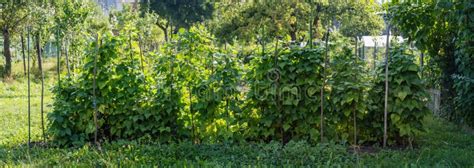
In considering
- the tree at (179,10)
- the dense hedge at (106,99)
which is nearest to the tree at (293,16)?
the tree at (179,10)

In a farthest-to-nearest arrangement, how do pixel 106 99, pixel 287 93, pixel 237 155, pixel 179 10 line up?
pixel 179 10
pixel 106 99
pixel 287 93
pixel 237 155

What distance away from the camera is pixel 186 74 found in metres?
5.29

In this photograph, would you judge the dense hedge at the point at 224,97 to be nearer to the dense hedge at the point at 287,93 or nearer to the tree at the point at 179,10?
the dense hedge at the point at 287,93

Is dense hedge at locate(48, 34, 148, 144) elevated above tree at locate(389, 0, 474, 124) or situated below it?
below

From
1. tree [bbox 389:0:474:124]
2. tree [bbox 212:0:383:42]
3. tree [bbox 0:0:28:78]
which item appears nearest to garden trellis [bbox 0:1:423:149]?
tree [bbox 389:0:474:124]

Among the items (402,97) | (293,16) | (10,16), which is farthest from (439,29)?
(10,16)

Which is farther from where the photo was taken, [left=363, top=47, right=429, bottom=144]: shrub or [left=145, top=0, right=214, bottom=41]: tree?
[left=145, top=0, right=214, bottom=41]: tree

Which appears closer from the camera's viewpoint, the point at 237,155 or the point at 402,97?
the point at 237,155

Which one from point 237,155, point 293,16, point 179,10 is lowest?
point 237,155

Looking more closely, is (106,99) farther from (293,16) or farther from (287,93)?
(293,16)

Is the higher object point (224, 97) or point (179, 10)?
point (179, 10)

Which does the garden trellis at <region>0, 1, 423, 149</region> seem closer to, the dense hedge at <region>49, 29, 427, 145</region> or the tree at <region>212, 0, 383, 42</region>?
the dense hedge at <region>49, 29, 427, 145</region>

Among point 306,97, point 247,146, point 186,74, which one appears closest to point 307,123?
point 306,97

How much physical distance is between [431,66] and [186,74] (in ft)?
13.6
